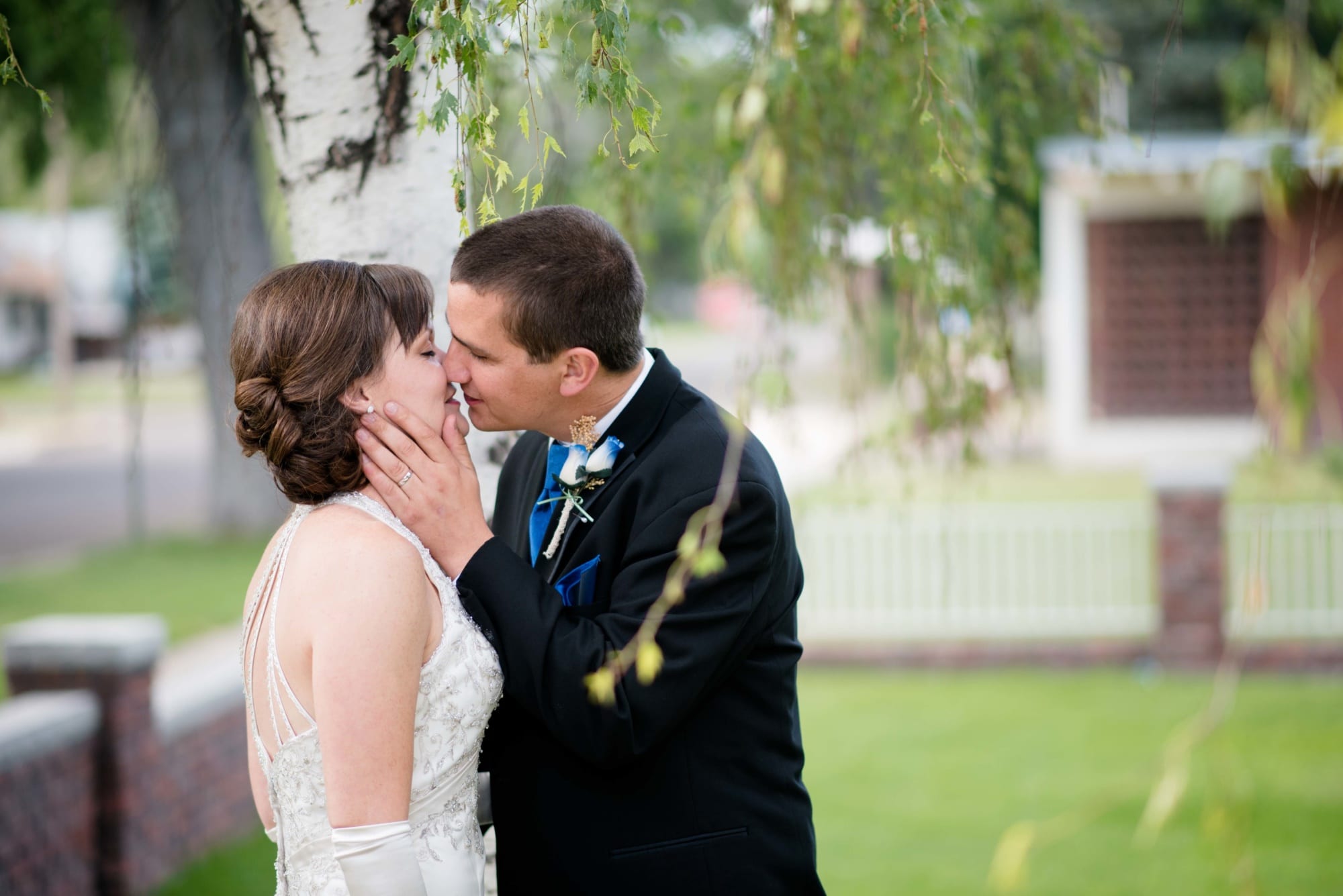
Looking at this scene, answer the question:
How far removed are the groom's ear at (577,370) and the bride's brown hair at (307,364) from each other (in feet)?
1.04

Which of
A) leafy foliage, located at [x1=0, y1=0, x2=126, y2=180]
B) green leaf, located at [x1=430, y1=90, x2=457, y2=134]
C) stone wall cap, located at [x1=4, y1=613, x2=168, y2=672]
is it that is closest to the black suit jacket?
green leaf, located at [x1=430, y1=90, x2=457, y2=134]

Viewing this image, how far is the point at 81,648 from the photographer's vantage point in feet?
17.6

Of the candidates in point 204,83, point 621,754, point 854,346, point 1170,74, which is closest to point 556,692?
point 621,754

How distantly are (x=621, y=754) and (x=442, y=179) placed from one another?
48.0 inches

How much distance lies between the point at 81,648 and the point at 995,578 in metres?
6.23

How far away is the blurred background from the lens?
2156 mm

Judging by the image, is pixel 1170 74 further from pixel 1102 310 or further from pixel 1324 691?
pixel 1324 691

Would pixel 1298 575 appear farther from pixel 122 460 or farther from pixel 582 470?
pixel 122 460

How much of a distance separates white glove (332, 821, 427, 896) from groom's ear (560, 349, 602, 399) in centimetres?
81

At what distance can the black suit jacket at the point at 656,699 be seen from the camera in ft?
6.74

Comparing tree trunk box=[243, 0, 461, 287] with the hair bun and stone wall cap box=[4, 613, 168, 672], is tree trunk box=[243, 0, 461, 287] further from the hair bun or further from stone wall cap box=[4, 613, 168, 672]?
stone wall cap box=[4, 613, 168, 672]

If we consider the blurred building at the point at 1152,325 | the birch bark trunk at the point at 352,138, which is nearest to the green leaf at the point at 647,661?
the birch bark trunk at the point at 352,138

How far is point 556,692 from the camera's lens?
203cm

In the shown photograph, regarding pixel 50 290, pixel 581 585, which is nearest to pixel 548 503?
pixel 581 585
